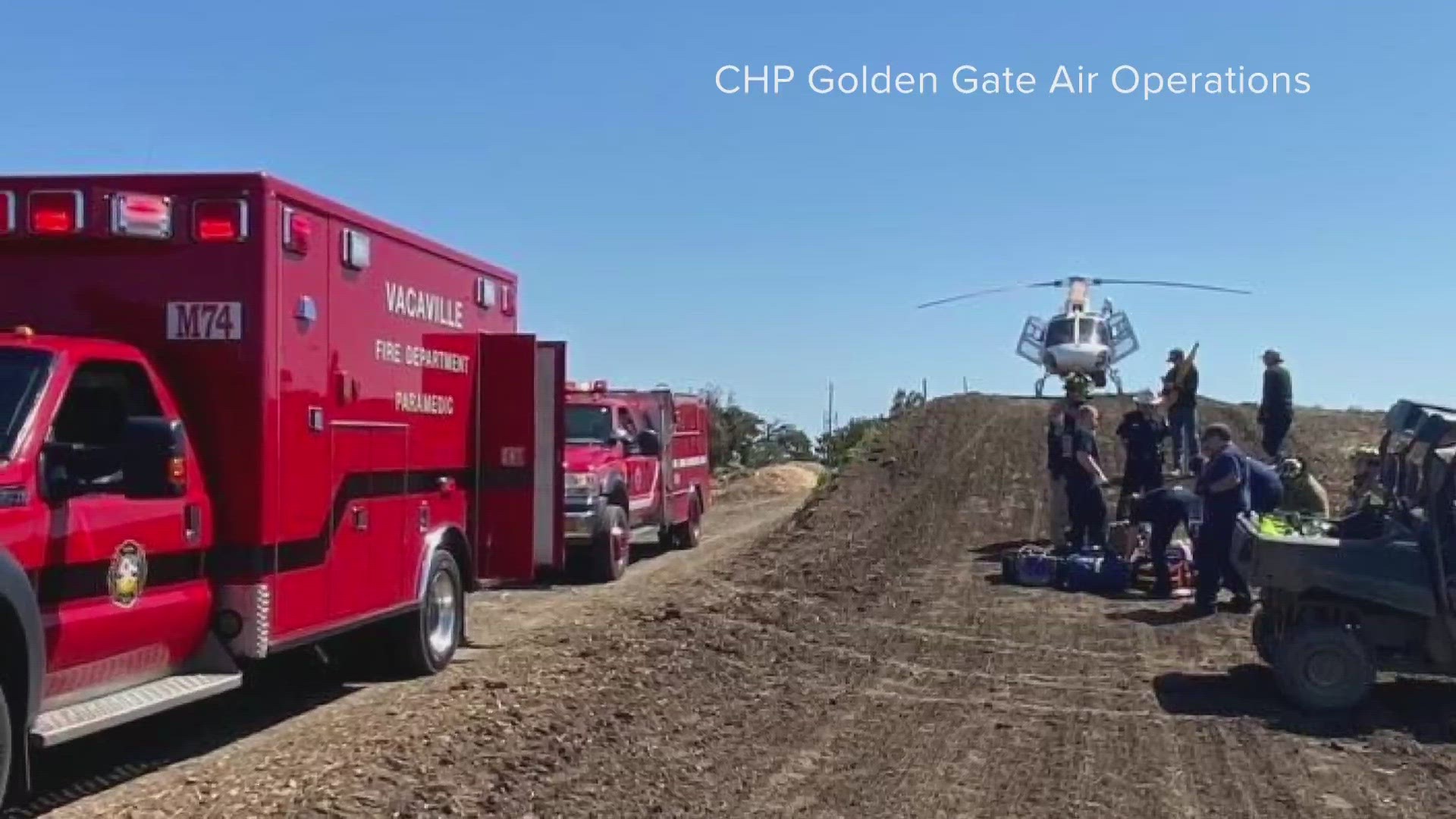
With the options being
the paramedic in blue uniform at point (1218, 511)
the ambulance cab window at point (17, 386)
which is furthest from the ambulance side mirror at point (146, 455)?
the paramedic in blue uniform at point (1218, 511)

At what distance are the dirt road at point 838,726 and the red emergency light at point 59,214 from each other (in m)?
2.64

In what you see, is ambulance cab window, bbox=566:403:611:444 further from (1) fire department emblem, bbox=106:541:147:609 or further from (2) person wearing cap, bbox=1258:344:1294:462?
(1) fire department emblem, bbox=106:541:147:609

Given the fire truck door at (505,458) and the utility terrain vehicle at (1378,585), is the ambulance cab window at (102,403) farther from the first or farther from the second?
the utility terrain vehicle at (1378,585)

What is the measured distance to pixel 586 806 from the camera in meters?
7.22

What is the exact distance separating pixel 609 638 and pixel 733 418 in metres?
49.9

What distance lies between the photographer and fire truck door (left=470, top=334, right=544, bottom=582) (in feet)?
38.5

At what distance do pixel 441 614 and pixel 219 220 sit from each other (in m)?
3.88

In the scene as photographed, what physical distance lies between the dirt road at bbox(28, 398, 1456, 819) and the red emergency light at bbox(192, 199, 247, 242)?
2.57 m

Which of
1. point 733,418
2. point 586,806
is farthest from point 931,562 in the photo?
point 733,418

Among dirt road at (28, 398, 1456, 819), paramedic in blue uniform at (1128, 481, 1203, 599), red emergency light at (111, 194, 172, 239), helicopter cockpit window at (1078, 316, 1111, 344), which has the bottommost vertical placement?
dirt road at (28, 398, 1456, 819)

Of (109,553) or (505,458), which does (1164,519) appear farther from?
(109,553)

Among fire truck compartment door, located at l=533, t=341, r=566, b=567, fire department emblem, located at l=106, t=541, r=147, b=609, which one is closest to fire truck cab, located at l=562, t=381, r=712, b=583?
fire truck compartment door, located at l=533, t=341, r=566, b=567

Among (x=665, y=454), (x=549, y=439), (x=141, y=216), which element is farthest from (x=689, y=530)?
(x=141, y=216)

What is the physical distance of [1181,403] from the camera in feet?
69.6
